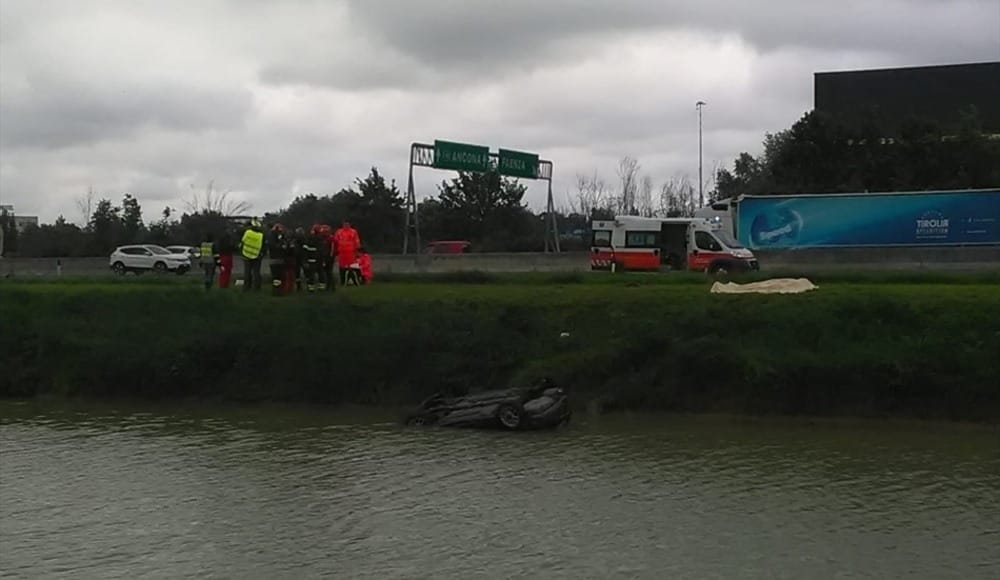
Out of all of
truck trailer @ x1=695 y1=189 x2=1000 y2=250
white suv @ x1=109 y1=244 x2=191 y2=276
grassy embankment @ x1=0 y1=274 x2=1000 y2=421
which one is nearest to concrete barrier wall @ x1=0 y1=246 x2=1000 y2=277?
truck trailer @ x1=695 y1=189 x2=1000 y2=250

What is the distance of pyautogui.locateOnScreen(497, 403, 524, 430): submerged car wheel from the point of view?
1798cm

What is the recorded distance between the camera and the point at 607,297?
23703 millimetres

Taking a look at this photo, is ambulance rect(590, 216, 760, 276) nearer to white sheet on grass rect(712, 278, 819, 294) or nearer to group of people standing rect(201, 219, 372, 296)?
white sheet on grass rect(712, 278, 819, 294)

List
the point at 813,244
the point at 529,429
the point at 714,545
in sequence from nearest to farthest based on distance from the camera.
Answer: the point at 714,545 < the point at 529,429 < the point at 813,244

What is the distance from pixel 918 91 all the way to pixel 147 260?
5528 cm

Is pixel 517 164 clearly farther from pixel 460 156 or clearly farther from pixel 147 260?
pixel 147 260

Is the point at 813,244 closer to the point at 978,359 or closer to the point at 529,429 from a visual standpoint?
the point at 978,359

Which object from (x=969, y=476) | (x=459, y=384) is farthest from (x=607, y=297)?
(x=969, y=476)

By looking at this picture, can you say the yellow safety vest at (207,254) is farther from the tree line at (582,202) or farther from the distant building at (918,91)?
the distant building at (918,91)

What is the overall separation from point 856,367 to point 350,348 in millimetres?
9410

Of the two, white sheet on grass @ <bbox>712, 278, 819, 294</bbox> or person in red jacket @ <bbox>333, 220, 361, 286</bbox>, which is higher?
person in red jacket @ <bbox>333, 220, 361, 286</bbox>

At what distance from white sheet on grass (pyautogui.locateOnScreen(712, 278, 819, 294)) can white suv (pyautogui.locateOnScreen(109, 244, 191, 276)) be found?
35250mm

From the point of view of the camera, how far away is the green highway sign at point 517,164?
158 feet

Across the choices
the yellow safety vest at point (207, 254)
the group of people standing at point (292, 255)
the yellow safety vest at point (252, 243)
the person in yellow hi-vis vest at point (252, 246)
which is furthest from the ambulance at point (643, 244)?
the yellow safety vest at point (252, 243)
